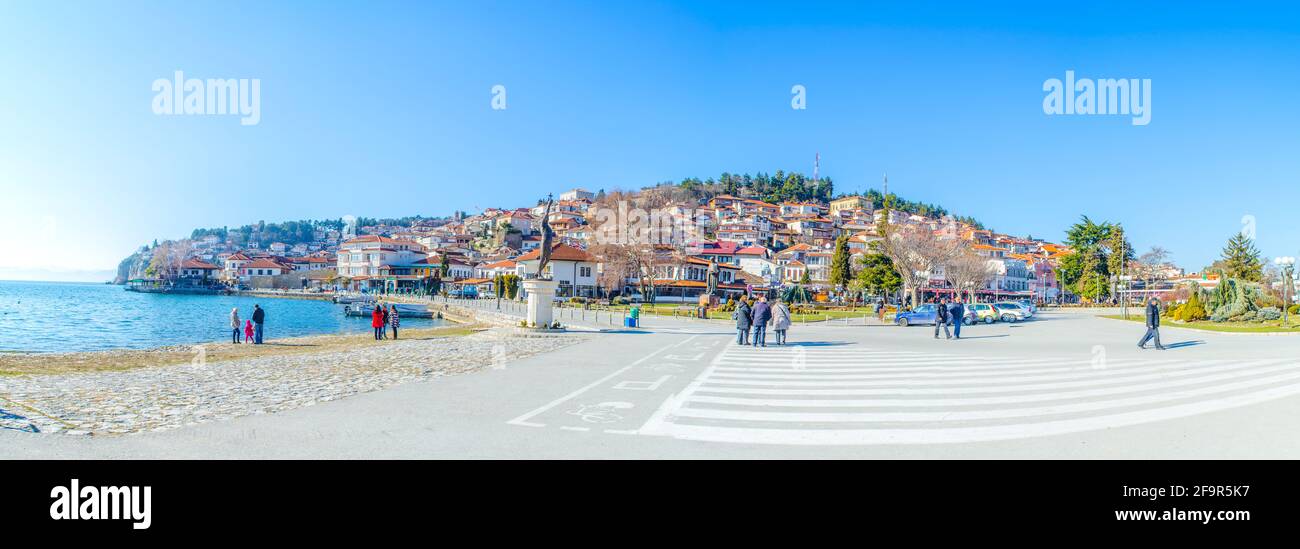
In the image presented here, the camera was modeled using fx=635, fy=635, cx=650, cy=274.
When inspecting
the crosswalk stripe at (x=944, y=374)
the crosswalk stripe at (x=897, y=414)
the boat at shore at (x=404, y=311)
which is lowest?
the boat at shore at (x=404, y=311)

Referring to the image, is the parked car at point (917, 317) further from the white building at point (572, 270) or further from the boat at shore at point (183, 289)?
the boat at shore at point (183, 289)

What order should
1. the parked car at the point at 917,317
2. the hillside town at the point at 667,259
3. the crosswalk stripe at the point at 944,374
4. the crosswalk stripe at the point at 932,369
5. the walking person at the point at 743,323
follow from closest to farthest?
the crosswalk stripe at the point at 944,374, the crosswalk stripe at the point at 932,369, the walking person at the point at 743,323, the parked car at the point at 917,317, the hillside town at the point at 667,259

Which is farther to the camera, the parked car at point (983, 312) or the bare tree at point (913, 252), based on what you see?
the bare tree at point (913, 252)

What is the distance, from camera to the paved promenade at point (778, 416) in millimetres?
Result: 6027

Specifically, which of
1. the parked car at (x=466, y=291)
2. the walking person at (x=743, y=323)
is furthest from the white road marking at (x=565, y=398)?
the parked car at (x=466, y=291)

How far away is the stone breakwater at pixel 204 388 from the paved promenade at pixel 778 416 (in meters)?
0.62

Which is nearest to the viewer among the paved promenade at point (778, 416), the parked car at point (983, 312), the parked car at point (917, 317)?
the paved promenade at point (778, 416)

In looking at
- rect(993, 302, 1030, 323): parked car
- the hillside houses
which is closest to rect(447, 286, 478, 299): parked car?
the hillside houses

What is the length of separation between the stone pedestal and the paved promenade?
37.8 ft

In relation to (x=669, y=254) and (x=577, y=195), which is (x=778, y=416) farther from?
(x=577, y=195)

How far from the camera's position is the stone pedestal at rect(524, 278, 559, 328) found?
83.8 feet
